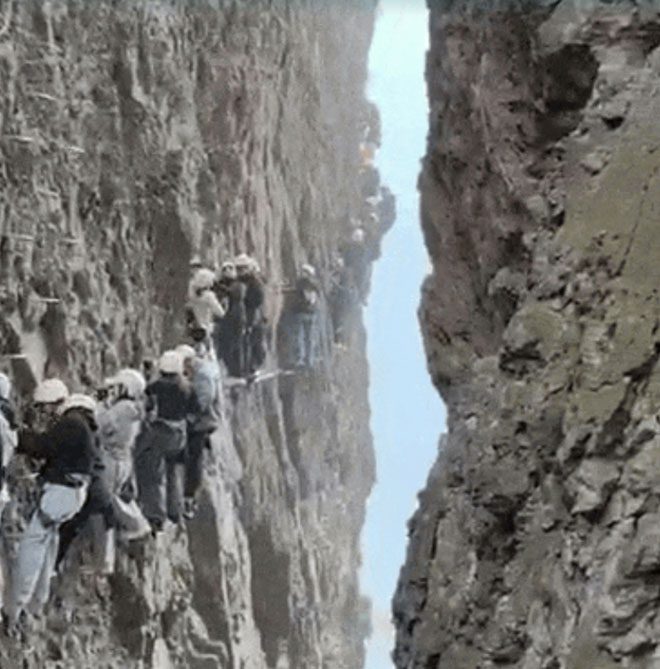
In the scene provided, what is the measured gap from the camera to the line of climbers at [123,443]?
5.16 meters

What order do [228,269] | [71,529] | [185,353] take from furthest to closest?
[228,269] → [185,353] → [71,529]

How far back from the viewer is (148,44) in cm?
757

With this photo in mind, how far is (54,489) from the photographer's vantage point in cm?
517

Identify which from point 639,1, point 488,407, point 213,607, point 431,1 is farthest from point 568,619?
point 213,607

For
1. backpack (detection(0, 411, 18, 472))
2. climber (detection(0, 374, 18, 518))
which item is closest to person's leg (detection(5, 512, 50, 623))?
climber (detection(0, 374, 18, 518))

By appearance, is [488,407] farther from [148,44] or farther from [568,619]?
[148,44]

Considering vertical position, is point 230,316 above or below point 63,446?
above

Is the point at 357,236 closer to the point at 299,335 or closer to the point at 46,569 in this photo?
the point at 299,335

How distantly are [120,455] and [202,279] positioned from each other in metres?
2.87

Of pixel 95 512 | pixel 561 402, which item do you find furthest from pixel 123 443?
pixel 561 402

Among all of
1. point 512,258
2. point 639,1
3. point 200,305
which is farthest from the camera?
point 200,305

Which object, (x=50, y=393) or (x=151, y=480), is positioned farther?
(x=151, y=480)

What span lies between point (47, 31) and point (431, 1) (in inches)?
88.9

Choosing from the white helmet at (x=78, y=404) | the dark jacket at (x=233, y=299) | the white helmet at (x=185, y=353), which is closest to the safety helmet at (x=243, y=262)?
the dark jacket at (x=233, y=299)
